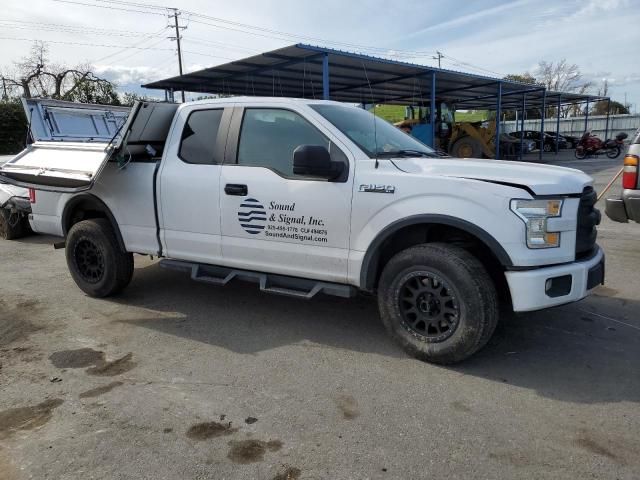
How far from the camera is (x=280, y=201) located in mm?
4133

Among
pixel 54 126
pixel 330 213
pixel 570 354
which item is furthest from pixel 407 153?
pixel 54 126

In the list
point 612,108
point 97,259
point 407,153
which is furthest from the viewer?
point 612,108

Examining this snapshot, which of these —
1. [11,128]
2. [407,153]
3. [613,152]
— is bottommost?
[613,152]

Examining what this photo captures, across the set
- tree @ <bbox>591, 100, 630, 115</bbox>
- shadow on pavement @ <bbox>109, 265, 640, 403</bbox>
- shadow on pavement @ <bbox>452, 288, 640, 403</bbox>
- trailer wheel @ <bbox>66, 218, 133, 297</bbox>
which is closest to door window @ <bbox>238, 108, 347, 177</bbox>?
shadow on pavement @ <bbox>109, 265, 640, 403</bbox>

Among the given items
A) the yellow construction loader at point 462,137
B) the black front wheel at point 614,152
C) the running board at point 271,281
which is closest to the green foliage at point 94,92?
the yellow construction loader at point 462,137

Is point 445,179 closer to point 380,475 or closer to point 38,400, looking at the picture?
point 380,475

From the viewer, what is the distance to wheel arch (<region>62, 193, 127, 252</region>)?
518cm

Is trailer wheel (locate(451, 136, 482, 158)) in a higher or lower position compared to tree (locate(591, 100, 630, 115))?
lower

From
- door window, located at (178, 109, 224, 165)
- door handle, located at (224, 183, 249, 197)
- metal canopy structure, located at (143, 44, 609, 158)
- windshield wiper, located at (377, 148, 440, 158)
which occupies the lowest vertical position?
door handle, located at (224, 183, 249, 197)

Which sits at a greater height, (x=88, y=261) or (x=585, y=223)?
(x=585, y=223)

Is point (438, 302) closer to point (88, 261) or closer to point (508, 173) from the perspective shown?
point (508, 173)

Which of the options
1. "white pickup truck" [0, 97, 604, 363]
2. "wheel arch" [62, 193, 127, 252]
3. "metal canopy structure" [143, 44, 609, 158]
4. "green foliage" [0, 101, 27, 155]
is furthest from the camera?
"green foliage" [0, 101, 27, 155]

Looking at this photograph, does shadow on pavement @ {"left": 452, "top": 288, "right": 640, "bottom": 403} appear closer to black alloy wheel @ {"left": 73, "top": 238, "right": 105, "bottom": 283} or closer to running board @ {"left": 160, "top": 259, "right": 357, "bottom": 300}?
running board @ {"left": 160, "top": 259, "right": 357, "bottom": 300}

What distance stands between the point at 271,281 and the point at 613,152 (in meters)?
25.9
